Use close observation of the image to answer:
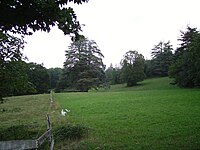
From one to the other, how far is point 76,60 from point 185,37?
105ft

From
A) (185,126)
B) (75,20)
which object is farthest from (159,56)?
(75,20)

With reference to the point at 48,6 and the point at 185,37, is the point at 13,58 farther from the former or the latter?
the point at 185,37

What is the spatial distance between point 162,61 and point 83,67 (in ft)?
89.2

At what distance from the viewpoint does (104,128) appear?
12.9 meters

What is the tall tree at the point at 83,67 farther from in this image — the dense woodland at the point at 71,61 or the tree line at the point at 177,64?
the tree line at the point at 177,64

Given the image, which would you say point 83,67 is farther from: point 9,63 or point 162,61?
point 9,63

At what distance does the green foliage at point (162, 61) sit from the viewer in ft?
292

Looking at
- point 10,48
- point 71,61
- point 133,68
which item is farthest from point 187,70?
point 10,48

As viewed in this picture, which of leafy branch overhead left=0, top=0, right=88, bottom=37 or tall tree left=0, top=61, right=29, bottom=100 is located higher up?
leafy branch overhead left=0, top=0, right=88, bottom=37

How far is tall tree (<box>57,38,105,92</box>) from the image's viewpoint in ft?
253

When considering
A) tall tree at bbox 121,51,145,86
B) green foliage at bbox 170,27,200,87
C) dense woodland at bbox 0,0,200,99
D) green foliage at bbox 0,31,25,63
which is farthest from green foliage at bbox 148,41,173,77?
green foliage at bbox 0,31,25,63

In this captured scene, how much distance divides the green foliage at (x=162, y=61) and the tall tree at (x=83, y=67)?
1972 cm

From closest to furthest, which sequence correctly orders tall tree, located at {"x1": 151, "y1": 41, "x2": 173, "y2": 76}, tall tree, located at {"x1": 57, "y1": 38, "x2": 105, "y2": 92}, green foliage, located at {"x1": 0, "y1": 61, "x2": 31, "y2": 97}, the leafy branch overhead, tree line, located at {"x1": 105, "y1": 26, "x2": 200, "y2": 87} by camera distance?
the leafy branch overhead < green foliage, located at {"x1": 0, "y1": 61, "x2": 31, "y2": 97} < tree line, located at {"x1": 105, "y1": 26, "x2": 200, "y2": 87} < tall tree, located at {"x1": 57, "y1": 38, "x2": 105, "y2": 92} < tall tree, located at {"x1": 151, "y1": 41, "x2": 173, "y2": 76}

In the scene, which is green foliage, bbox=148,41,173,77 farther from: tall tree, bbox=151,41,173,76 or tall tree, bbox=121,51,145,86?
tall tree, bbox=121,51,145,86
